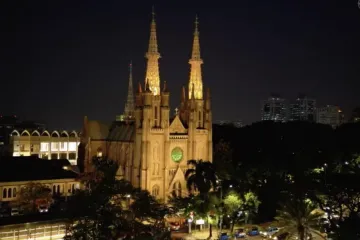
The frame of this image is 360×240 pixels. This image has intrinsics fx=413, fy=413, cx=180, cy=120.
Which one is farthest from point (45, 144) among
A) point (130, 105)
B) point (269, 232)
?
point (269, 232)

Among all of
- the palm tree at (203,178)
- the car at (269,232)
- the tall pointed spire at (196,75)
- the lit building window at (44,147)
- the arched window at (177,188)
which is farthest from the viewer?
the lit building window at (44,147)

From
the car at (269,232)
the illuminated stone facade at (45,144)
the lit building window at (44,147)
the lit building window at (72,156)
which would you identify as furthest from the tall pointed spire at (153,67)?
the lit building window at (72,156)

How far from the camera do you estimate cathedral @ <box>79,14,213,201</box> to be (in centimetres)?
5753

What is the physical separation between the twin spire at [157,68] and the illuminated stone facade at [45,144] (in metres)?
42.9

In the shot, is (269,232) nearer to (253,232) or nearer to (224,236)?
(253,232)

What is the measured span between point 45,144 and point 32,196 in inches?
1911

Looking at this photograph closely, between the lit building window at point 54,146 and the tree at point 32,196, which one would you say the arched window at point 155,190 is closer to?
the tree at point 32,196

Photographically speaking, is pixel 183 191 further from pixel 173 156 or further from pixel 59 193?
pixel 59 193

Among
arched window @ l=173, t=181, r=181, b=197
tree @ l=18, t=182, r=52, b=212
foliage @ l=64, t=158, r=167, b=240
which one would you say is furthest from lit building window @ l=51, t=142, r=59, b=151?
foliage @ l=64, t=158, r=167, b=240

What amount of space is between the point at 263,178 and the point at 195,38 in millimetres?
24913

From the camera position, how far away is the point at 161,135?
193 feet

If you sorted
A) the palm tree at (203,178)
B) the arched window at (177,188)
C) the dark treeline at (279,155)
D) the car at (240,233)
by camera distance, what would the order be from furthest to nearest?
the arched window at (177,188), the dark treeline at (279,155), the palm tree at (203,178), the car at (240,233)

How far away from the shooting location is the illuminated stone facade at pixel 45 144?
9294 cm

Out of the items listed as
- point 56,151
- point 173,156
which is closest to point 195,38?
point 173,156
